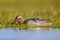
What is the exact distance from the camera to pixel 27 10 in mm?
1584

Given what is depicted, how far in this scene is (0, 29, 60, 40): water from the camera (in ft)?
5.03

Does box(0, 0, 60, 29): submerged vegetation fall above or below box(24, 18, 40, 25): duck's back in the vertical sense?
above

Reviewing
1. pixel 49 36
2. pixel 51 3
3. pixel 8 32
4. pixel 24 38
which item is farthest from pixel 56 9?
pixel 8 32

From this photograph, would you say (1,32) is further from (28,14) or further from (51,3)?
(51,3)

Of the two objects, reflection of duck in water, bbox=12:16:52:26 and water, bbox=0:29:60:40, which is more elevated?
reflection of duck in water, bbox=12:16:52:26

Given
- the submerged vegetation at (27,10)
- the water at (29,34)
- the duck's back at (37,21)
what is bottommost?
the water at (29,34)

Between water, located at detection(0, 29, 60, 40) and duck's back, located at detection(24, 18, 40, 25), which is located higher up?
duck's back, located at detection(24, 18, 40, 25)

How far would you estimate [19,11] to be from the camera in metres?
1.58

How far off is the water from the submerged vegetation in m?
0.06

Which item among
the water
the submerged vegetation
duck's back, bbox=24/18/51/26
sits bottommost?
the water

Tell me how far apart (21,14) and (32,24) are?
16cm

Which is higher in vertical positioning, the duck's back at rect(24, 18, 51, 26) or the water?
the duck's back at rect(24, 18, 51, 26)

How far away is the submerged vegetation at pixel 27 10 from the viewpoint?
1567mm

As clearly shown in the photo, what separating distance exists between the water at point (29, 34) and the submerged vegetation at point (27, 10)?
0.06 meters
